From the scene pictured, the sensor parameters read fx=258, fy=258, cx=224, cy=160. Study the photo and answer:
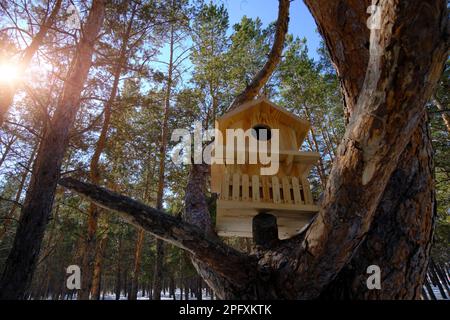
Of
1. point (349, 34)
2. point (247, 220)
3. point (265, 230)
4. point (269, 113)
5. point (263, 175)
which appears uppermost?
point (269, 113)

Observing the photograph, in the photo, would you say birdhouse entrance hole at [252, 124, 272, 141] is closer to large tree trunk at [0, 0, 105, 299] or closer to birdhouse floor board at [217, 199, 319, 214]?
birdhouse floor board at [217, 199, 319, 214]

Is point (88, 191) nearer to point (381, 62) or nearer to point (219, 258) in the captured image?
point (219, 258)

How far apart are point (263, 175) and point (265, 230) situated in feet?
1.74

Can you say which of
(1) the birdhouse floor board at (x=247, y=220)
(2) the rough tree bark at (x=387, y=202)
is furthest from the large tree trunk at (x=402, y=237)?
(1) the birdhouse floor board at (x=247, y=220)

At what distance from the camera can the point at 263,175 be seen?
2.43 meters

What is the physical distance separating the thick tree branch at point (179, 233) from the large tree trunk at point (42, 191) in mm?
2112

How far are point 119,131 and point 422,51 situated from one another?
8462 millimetres

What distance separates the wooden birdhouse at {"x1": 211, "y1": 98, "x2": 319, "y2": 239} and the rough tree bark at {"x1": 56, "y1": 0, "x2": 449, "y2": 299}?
376 millimetres

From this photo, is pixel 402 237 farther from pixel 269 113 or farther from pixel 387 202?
pixel 269 113

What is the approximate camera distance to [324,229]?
1.38 m

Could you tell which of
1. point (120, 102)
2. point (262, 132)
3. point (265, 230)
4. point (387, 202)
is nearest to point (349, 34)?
point (387, 202)

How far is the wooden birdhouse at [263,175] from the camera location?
212 cm

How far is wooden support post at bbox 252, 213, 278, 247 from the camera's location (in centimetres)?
206

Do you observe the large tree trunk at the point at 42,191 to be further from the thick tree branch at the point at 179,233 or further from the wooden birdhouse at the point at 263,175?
the wooden birdhouse at the point at 263,175
